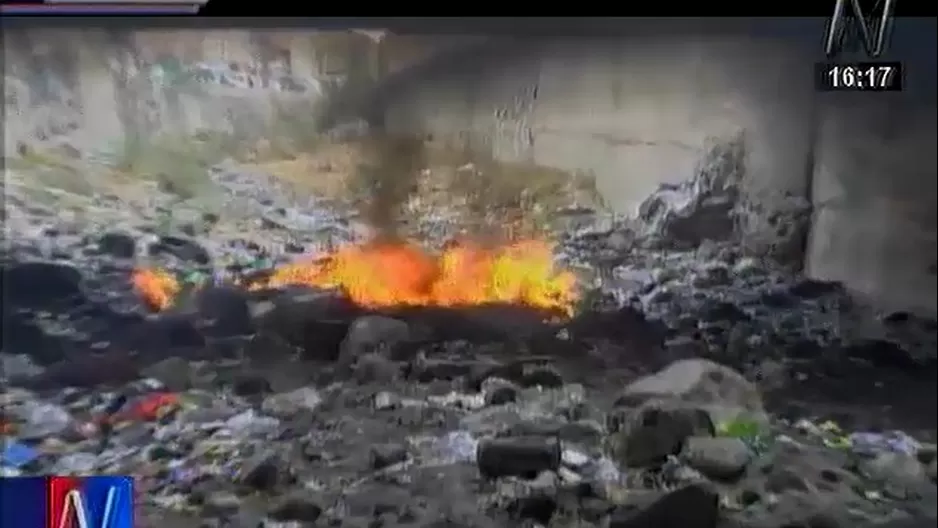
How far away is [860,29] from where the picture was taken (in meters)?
1.29

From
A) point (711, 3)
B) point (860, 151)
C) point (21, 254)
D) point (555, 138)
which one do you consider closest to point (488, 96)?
point (555, 138)

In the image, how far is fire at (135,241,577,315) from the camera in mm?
1317

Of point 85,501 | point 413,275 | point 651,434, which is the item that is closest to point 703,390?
point 651,434

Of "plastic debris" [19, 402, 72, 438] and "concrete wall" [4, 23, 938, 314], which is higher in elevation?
"concrete wall" [4, 23, 938, 314]

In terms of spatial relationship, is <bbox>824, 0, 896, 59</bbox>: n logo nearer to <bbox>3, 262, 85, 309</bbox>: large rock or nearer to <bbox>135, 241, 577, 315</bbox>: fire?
<bbox>135, 241, 577, 315</bbox>: fire

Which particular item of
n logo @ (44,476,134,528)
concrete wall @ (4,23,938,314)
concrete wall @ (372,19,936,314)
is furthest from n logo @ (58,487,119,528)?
concrete wall @ (372,19,936,314)

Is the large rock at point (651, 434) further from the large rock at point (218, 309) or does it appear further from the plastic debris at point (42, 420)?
the plastic debris at point (42, 420)

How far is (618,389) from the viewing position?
133 centimetres

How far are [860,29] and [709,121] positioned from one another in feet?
0.56

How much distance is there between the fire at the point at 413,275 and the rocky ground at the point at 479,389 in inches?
0.6

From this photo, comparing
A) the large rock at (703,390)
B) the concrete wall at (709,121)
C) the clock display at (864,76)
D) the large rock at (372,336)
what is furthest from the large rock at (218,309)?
the clock display at (864,76)

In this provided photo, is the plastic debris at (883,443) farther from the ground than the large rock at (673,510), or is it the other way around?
the plastic debris at (883,443)

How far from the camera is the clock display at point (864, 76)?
50.8 inches

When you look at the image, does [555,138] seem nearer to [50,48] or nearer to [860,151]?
[860,151]
